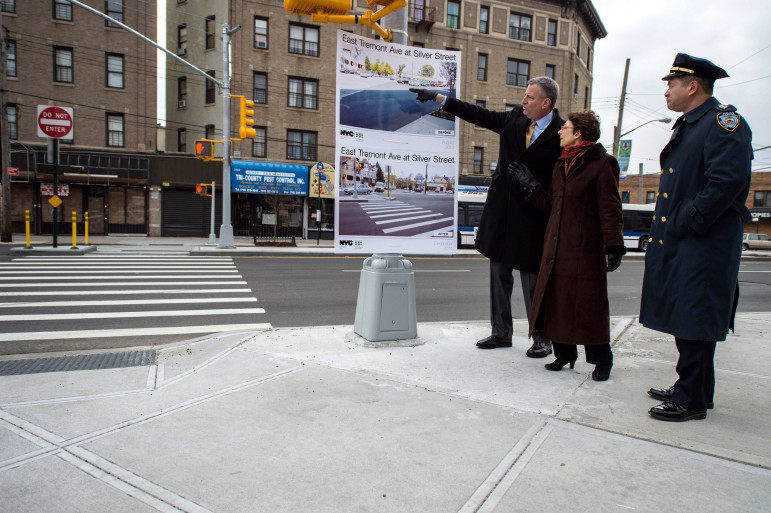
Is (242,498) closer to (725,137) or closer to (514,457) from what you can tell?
(514,457)

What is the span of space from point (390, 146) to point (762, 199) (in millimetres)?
59101

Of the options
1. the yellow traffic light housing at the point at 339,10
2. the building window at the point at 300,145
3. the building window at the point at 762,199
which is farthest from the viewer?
the building window at the point at 762,199

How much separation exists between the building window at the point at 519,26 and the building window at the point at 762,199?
3317cm

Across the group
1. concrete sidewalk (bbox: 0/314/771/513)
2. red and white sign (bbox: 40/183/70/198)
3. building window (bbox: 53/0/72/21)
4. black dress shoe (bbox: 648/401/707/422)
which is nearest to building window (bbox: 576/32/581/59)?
building window (bbox: 53/0/72/21)

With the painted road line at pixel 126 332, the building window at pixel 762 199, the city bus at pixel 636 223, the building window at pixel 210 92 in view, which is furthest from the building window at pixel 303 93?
the building window at pixel 762 199

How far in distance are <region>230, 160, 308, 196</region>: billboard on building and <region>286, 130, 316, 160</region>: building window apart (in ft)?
2.74

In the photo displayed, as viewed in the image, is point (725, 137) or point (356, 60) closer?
point (725, 137)

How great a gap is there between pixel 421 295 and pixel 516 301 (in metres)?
1.73

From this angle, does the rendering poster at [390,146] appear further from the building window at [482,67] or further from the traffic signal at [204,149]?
the building window at [482,67]

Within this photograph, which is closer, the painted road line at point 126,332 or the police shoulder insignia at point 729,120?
the police shoulder insignia at point 729,120

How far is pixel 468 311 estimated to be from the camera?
325 inches

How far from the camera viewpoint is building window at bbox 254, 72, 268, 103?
28866 millimetres

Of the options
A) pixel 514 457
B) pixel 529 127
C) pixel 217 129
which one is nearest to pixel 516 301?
pixel 529 127

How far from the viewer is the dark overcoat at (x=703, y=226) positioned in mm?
3076
